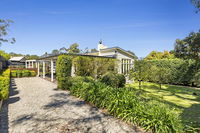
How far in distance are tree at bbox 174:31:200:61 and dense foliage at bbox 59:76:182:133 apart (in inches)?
364

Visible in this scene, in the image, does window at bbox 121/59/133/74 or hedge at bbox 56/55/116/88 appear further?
window at bbox 121/59/133/74

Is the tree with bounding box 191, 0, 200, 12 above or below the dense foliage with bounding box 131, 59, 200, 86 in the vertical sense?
above

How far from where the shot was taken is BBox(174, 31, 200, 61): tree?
33.0 ft

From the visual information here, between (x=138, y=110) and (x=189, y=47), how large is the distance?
11.6m

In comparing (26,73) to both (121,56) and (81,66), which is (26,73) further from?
(121,56)

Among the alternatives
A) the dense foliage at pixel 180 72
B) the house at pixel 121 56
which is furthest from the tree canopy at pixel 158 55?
the house at pixel 121 56

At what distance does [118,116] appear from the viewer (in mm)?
4211

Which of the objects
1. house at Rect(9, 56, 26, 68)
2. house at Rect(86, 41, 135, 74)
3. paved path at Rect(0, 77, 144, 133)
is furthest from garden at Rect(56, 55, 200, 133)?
house at Rect(9, 56, 26, 68)

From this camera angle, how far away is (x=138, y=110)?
12.4 feet

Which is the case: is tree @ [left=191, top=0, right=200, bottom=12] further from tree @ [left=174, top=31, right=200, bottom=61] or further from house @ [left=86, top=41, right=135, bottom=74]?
house @ [left=86, top=41, right=135, bottom=74]

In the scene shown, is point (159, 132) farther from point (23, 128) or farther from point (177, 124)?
point (23, 128)

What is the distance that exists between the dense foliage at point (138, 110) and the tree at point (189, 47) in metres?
9.26

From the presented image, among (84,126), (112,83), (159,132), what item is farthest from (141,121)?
(112,83)

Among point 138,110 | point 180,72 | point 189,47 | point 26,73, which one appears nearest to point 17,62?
point 26,73
